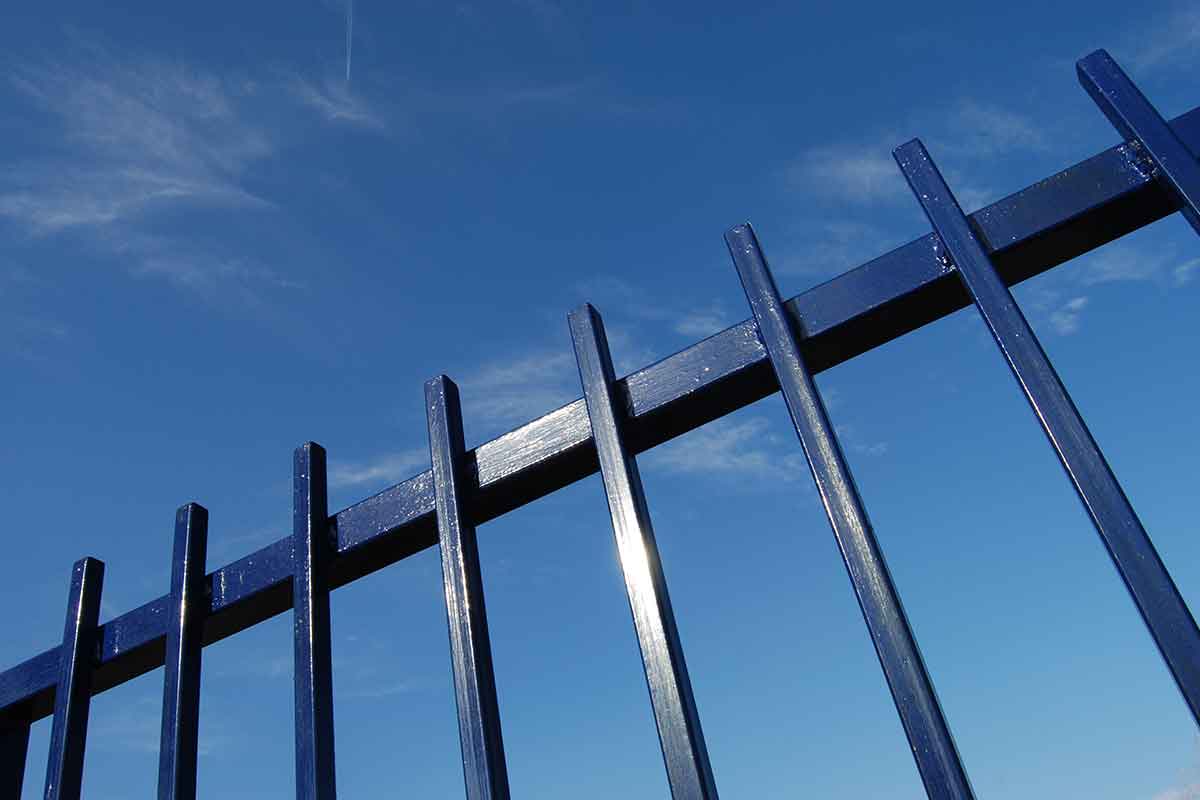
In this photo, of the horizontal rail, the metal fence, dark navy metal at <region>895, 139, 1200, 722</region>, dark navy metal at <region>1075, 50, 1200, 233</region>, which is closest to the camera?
dark navy metal at <region>895, 139, 1200, 722</region>

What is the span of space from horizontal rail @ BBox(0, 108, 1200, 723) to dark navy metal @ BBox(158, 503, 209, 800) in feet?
0.22

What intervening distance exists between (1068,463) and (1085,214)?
50 cm

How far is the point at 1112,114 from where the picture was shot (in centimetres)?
161

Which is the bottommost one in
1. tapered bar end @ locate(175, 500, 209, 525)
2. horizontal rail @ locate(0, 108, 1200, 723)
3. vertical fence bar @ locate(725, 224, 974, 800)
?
vertical fence bar @ locate(725, 224, 974, 800)

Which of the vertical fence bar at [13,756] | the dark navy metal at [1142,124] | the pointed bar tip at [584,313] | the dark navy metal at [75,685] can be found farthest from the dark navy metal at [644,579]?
the vertical fence bar at [13,756]

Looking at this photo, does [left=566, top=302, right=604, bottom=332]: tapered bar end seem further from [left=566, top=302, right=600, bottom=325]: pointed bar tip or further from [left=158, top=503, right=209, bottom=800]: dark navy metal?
[left=158, top=503, right=209, bottom=800]: dark navy metal

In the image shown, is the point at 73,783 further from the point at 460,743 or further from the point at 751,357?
the point at 751,357

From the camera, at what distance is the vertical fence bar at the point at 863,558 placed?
4.05 feet

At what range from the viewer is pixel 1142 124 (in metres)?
1.55

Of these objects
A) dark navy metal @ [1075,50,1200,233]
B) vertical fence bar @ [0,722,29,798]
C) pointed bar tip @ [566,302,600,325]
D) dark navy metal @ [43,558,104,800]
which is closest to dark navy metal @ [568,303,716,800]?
pointed bar tip @ [566,302,600,325]

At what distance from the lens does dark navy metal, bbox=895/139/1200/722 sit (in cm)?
117

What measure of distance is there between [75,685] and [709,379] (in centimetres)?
163

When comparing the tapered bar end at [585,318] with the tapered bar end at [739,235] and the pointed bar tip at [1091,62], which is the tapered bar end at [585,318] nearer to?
the tapered bar end at [739,235]

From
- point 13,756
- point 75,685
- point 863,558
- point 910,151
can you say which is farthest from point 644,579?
point 13,756
